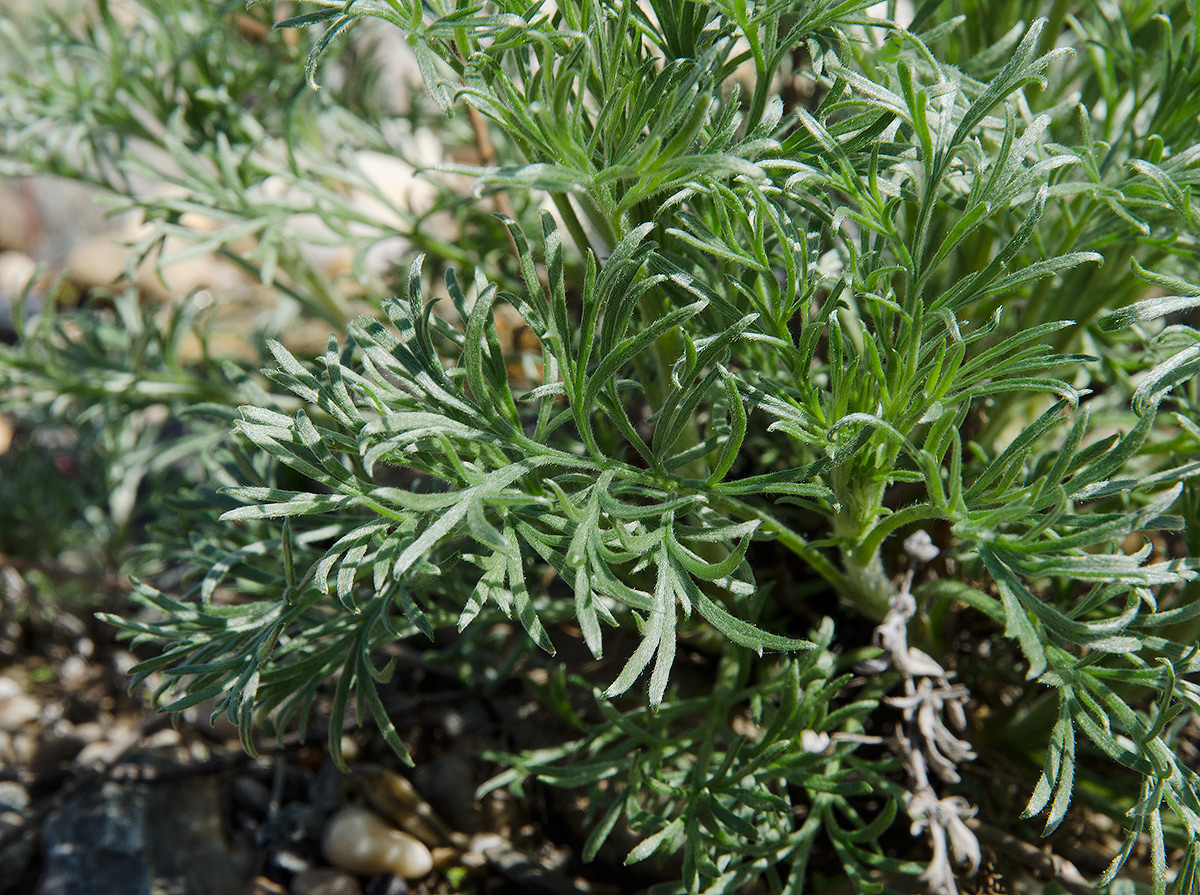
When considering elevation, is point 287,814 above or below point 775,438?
below

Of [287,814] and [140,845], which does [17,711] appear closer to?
[140,845]

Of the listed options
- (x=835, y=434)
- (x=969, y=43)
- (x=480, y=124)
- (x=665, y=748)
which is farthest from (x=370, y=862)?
(x=969, y=43)

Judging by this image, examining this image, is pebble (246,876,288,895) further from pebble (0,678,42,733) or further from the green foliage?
pebble (0,678,42,733)

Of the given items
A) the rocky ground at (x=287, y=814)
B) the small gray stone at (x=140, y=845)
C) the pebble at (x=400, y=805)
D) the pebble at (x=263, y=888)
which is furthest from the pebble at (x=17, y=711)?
the pebble at (x=400, y=805)

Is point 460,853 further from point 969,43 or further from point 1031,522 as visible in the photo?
point 969,43

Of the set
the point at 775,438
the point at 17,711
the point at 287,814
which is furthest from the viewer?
the point at 17,711

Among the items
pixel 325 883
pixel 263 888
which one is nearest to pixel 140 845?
pixel 263 888

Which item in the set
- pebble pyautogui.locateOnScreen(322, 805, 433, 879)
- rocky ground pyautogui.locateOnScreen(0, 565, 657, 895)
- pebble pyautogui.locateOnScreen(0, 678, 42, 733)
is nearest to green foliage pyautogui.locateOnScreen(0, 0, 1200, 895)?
rocky ground pyautogui.locateOnScreen(0, 565, 657, 895)
